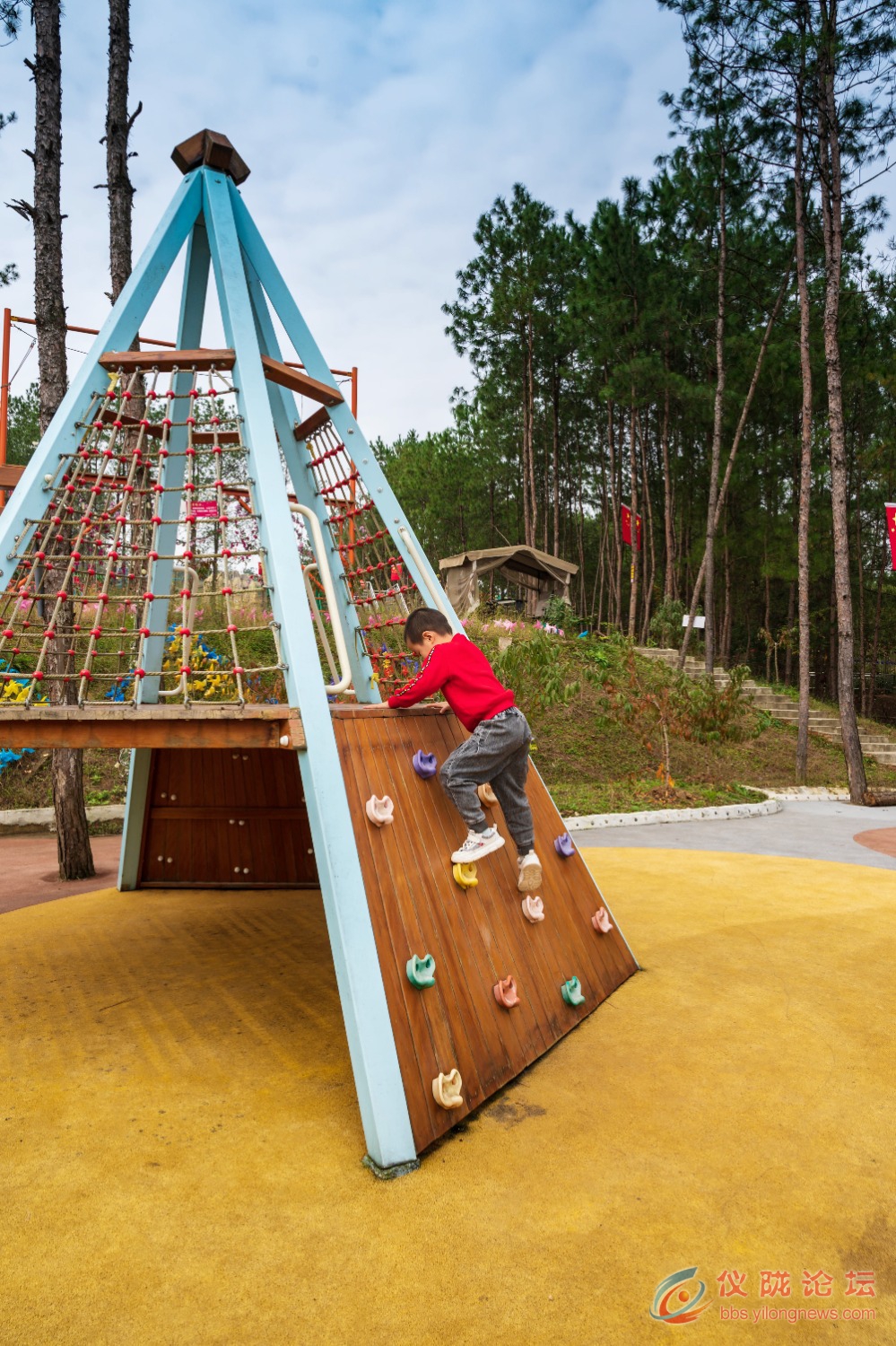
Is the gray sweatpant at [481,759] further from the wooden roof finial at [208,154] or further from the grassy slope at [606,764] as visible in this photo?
the grassy slope at [606,764]

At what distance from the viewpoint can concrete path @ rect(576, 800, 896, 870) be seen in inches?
278

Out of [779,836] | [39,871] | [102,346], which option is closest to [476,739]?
[102,346]

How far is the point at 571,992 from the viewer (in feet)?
10.8

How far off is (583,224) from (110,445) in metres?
20.2

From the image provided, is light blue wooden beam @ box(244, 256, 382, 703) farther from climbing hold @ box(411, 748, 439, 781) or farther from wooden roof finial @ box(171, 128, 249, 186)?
climbing hold @ box(411, 748, 439, 781)

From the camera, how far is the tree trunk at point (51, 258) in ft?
20.5

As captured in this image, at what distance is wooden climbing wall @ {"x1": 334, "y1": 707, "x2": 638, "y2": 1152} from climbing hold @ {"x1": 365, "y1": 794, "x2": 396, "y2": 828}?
0.03 m

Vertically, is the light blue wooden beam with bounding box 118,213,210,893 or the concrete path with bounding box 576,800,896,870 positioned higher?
the light blue wooden beam with bounding box 118,213,210,893

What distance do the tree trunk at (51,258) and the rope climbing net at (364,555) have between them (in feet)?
9.15

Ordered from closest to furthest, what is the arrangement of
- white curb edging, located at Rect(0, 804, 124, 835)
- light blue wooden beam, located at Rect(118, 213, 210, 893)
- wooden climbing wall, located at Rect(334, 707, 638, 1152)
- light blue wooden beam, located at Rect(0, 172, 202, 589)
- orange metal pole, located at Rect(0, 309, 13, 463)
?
1. wooden climbing wall, located at Rect(334, 707, 638, 1152)
2. light blue wooden beam, located at Rect(0, 172, 202, 589)
3. light blue wooden beam, located at Rect(118, 213, 210, 893)
4. white curb edging, located at Rect(0, 804, 124, 835)
5. orange metal pole, located at Rect(0, 309, 13, 463)

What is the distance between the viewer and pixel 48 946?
4344 mm

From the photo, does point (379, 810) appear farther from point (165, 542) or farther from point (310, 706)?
point (165, 542)

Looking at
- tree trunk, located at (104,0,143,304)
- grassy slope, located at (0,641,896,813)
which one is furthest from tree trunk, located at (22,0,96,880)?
grassy slope, located at (0,641,896,813)

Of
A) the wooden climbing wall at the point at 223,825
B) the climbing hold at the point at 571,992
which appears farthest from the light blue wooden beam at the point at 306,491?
the climbing hold at the point at 571,992
